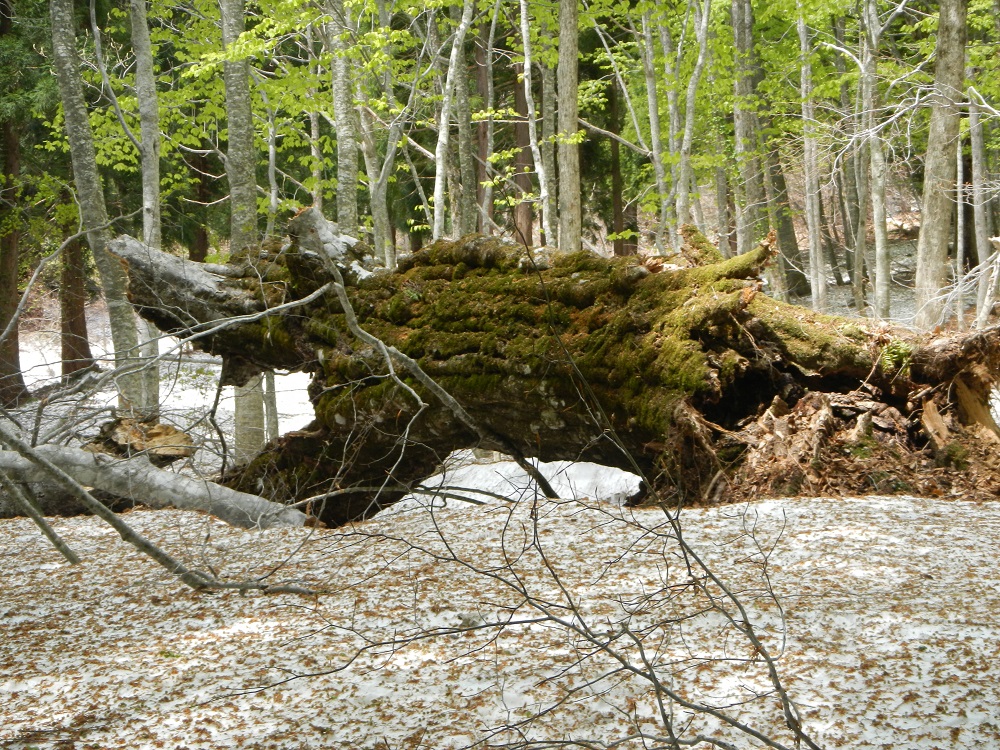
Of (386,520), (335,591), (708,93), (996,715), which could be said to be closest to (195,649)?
(335,591)

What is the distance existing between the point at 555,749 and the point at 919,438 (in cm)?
417

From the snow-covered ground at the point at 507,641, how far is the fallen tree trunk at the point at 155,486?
0.84 m

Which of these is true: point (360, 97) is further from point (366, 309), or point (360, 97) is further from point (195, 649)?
point (195, 649)

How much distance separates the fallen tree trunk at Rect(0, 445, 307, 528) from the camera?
594 cm

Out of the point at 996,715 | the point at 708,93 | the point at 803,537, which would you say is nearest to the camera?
the point at 996,715

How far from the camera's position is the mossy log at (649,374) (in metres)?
5.55

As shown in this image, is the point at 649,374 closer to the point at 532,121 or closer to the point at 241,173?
the point at 241,173

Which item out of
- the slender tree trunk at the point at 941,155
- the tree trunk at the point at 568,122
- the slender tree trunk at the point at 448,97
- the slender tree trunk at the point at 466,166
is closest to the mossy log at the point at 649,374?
the slender tree trunk at the point at 941,155

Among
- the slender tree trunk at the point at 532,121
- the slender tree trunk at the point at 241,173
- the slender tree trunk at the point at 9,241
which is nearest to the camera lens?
the slender tree trunk at the point at 241,173

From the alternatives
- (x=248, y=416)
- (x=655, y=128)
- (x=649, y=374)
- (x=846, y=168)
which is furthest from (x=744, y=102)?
(x=649, y=374)

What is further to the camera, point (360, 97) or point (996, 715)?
point (360, 97)

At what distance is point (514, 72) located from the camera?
19.3 m

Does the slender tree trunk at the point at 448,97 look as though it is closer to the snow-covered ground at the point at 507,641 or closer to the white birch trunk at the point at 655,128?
the white birch trunk at the point at 655,128

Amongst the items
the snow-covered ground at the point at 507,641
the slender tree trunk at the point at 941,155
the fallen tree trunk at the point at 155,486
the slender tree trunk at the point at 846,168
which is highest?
the slender tree trunk at the point at 846,168
